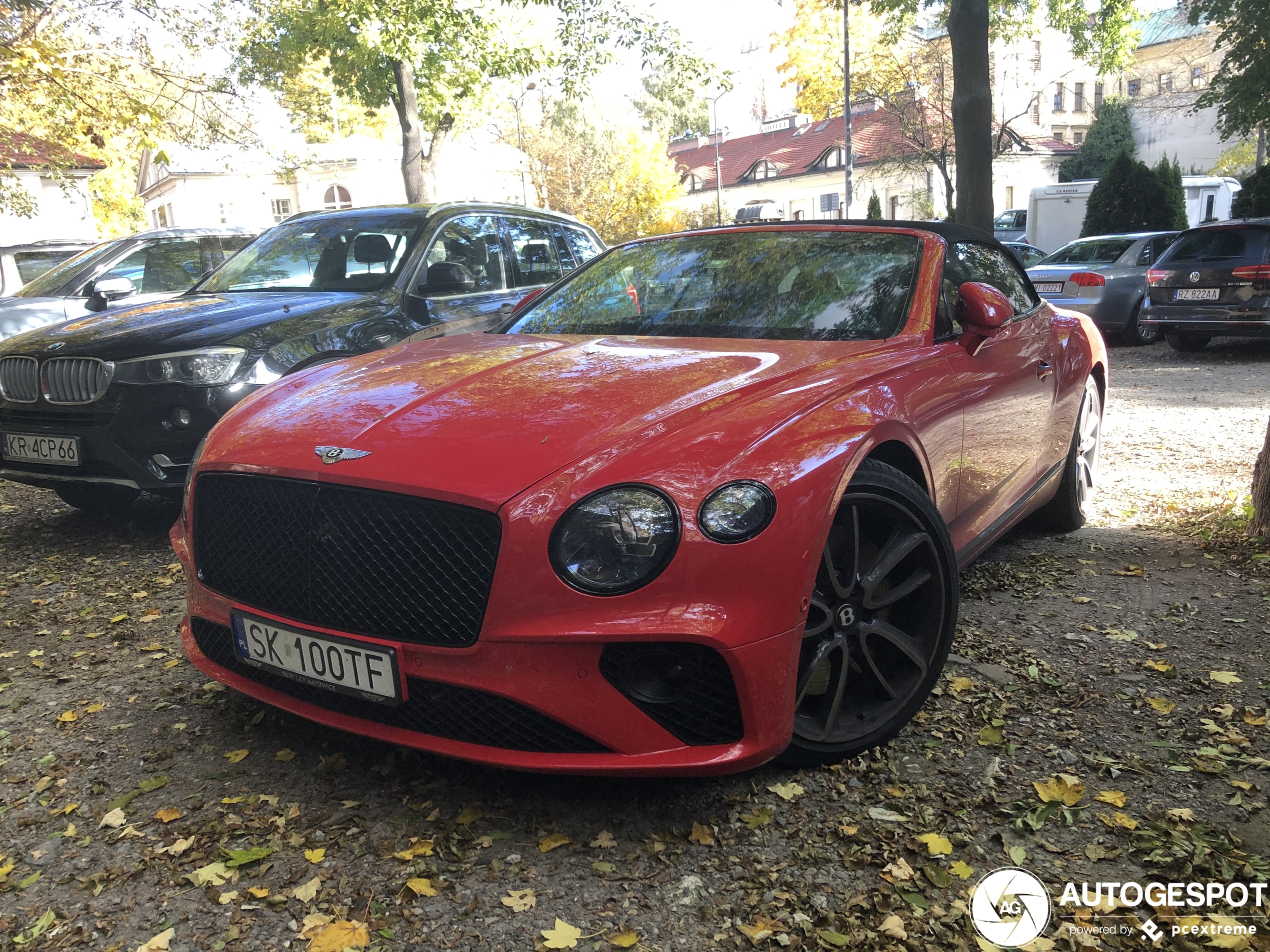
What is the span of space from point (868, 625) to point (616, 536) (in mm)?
898

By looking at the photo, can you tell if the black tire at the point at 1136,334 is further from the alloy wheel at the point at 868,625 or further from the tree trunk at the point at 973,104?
the alloy wheel at the point at 868,625

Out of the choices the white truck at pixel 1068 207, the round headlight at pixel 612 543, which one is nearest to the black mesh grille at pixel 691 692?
the round headlight at pixel 612 543

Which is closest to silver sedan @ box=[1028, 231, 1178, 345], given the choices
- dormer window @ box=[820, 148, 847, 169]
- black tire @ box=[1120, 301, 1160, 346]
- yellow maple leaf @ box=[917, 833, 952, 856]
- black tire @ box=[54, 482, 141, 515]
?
black tire @ box=[1120, 301, 1160, 346]

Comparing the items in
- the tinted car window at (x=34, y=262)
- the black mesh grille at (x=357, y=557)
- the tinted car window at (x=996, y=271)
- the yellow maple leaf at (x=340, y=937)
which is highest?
the tinted car window at (x=34, y=262)

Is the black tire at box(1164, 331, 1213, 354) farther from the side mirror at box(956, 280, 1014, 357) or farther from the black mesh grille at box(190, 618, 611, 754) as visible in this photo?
the black mesh grille at box(190, 618, 611, 754)

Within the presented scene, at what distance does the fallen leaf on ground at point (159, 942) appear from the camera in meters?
2.15

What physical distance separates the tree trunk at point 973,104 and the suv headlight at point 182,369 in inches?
385

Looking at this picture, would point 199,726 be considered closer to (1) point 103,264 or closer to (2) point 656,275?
(2) point 656,275

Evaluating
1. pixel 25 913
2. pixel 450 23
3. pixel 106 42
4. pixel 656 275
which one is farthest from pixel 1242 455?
pixel 106 42

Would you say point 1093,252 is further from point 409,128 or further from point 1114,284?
point 409,128

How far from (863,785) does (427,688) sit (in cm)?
119

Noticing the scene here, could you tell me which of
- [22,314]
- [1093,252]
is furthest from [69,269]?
[1093,252]

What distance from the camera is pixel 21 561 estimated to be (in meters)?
5.23

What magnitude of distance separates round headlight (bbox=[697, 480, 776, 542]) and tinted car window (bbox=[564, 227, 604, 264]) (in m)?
5.29
